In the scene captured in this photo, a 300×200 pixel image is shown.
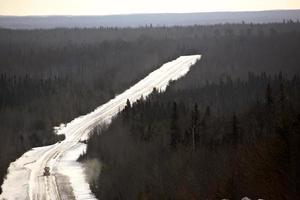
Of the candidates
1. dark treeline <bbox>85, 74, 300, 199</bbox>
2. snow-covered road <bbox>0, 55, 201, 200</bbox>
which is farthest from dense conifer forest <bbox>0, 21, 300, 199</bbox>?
snow-covered road <bbox>0, 55, 201, 200</bbox>

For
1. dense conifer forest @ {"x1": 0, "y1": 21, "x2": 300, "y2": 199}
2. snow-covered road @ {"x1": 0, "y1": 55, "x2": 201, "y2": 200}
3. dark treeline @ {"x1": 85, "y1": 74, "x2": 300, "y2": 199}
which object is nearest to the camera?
dark treeline @ {"x1": 85, "y1": 74, "x2": 300, "y2": 199}

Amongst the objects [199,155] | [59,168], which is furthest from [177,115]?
[199,155]

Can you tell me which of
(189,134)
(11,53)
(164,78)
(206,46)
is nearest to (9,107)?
(164,78)

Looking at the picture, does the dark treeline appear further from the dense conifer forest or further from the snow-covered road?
the snow-covered road

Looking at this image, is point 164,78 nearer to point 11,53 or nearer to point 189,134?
point 189,134

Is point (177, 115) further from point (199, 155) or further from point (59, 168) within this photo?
point (199, 155)
